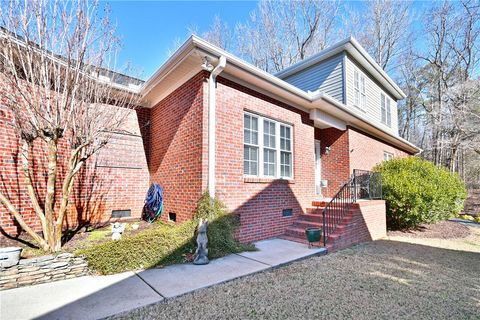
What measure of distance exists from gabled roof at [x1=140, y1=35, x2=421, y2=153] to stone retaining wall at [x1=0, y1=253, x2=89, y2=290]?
415 cm

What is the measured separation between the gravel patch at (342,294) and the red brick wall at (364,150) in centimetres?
490

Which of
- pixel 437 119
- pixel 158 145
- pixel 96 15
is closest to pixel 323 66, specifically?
pixel 158 145

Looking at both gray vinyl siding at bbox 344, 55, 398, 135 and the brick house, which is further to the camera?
gray vinyl siding at bbox 344, 55, 398, 135

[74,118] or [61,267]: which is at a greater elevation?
[74,118]

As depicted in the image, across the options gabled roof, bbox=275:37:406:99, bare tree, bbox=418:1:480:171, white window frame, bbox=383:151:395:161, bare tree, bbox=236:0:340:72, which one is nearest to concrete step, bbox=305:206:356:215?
gabled roof, bbox=275:37:406:99

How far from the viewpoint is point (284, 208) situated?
22.3 ft

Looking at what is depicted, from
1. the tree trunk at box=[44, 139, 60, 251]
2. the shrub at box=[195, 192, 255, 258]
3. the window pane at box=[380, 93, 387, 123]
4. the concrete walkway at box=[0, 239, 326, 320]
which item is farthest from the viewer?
the window pane at box=[380, 93, 387, 123]

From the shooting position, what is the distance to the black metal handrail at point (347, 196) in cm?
634

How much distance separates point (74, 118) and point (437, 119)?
21.7 m

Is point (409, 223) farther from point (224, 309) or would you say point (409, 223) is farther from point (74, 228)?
point (74, 228)

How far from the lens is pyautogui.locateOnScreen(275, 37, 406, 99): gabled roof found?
33.6ft

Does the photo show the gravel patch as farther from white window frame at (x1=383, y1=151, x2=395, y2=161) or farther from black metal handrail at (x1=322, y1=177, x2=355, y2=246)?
white window frame at (x1=383, y1=151, x2=395, y2=161)

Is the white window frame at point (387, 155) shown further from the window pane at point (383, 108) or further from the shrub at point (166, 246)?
the shrub at point (166, 246)

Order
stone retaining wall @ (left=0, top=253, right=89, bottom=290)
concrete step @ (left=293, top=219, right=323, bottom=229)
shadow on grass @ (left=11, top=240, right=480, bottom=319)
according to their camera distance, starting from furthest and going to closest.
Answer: concrete step @ (left=293, top=219, right=323, bottom=229) → stone retaining wall @ (left=0, top=253, right=89, bottom=290) → shadow on grass @ (left=11, top=240, right=480, bottom=319)
